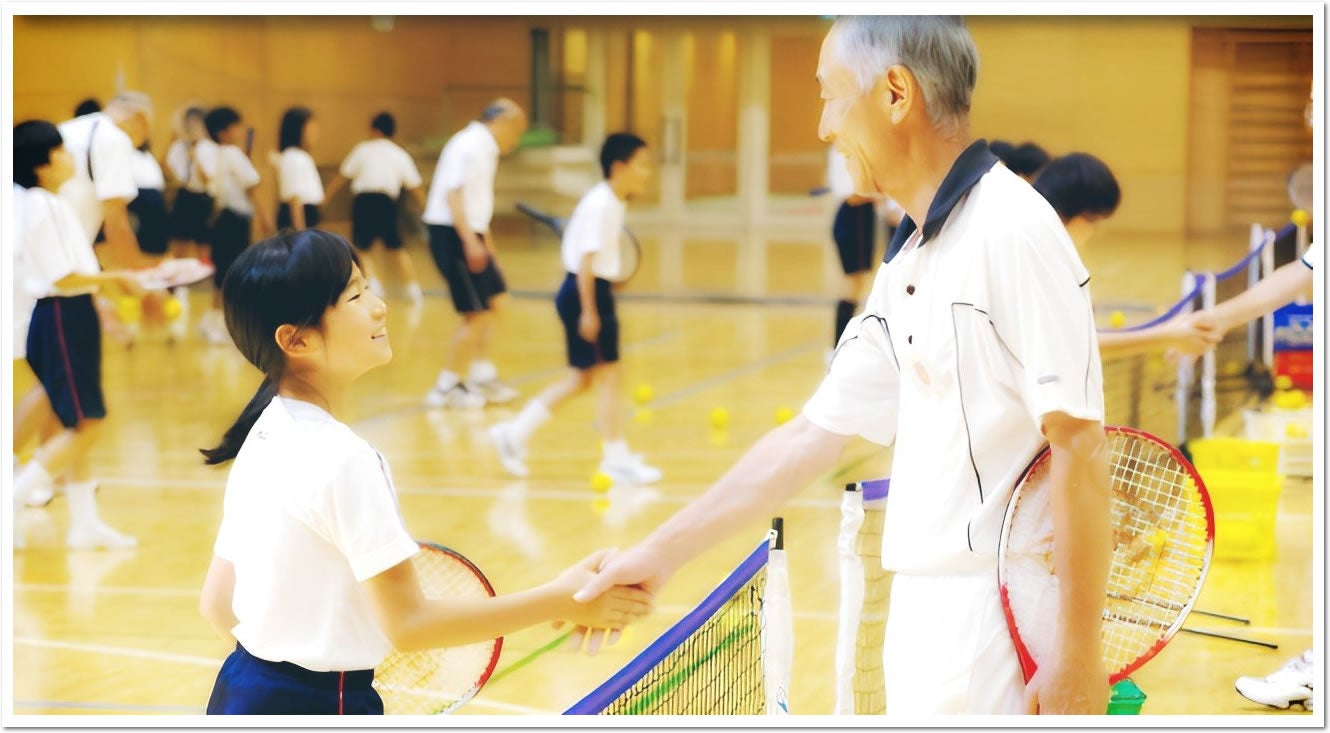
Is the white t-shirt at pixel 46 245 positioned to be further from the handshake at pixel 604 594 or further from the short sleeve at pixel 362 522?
the short sleeve at pixel 362 522

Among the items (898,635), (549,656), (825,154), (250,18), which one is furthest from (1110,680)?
(825,154)

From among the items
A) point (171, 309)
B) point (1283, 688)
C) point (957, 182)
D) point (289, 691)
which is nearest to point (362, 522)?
point (289, 691)

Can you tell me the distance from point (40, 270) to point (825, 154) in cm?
1883

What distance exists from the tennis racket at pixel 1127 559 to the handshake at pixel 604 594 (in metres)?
0.67

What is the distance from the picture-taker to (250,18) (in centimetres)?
1994

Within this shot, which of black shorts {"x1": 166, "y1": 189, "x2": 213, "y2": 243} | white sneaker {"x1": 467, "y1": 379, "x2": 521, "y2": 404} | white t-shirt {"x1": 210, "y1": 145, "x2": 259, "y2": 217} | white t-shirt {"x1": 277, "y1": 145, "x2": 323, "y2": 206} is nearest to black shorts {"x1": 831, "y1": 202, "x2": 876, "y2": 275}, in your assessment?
white sneaker {"x1": 467, "y1": 379, "x2": 521, "y2": 404}

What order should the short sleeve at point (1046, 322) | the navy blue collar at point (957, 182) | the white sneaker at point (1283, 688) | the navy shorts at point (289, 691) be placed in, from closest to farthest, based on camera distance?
the short sleeve at point (1046, 322) < the navy blue collar at point (957, 182) < the navy shorts at point (289, 691) < the white sneaker at point (1283, 688)

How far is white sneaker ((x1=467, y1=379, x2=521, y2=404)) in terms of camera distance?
993cm

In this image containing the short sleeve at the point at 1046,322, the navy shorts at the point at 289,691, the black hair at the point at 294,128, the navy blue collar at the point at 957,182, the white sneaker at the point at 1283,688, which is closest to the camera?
the short sleeve at the point at 1046,322

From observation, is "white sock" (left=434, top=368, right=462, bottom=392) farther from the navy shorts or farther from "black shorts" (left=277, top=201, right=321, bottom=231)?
the navy shorts

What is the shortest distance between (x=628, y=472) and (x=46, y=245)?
9.31 feet

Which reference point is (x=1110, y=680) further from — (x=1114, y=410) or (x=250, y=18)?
(x=250, y=18)

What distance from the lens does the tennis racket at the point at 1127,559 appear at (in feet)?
6.77

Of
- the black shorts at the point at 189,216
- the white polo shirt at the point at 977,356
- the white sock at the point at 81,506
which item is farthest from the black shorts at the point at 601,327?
the black shorts at the point at 189,216
